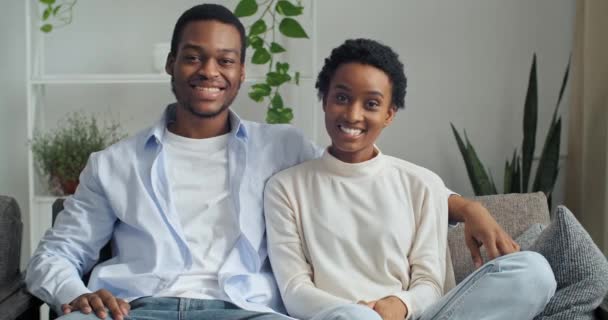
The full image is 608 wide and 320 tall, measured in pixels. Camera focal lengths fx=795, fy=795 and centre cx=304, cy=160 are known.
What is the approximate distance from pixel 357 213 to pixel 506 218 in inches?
16.9

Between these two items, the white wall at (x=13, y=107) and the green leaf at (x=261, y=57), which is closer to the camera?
the green leaf at (x=261, y=57)

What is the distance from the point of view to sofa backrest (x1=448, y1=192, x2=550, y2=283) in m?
1.93

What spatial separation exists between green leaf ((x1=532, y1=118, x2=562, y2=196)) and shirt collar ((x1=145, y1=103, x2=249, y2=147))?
1550 mm

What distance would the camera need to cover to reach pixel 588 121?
292 centimetres

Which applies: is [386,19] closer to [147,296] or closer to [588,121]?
[588,121]

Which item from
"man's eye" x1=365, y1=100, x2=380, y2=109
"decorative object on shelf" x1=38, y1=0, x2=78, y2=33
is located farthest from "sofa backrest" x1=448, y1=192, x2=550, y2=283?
"decorative object on shelf" x1=38, y1=0, x2=78, y2=33

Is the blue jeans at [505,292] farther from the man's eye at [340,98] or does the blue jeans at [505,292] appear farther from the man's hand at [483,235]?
the man's eye at [340,98]

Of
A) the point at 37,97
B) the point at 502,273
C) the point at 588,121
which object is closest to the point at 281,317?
the point at 502,273

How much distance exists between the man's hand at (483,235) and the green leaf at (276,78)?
1218 mm

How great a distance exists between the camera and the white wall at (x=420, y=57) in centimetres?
321

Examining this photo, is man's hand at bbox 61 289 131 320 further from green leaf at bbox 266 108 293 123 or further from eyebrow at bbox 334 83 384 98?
green leaf at bbox 266 108 293 123

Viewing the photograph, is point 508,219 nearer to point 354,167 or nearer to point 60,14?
point 354,167

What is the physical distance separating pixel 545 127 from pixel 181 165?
6.24ft

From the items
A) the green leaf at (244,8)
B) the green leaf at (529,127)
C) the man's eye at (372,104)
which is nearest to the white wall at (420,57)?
the green leaf at (529,127)
